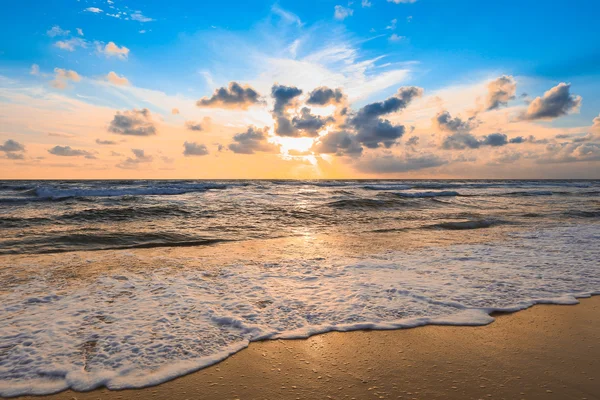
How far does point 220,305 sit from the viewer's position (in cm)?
486

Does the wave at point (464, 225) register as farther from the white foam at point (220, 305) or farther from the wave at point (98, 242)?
the wave at point (98, 242)

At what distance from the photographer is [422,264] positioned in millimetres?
7188

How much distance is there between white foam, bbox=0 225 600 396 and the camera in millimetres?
3326

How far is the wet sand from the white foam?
209 mm

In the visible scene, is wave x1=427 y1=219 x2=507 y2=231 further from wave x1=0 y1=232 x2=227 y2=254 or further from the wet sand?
the wet sand

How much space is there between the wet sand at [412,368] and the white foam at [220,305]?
0.21 m

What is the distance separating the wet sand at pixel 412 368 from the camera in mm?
2818

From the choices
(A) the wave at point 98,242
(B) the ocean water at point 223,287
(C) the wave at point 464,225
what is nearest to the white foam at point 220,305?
(B) the ocean water at point 223,287

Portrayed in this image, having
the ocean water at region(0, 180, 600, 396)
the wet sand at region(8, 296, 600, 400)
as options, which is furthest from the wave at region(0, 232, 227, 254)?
the wet sand at region(8, 296, 600, 400)

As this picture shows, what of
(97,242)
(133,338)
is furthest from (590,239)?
(97,242)

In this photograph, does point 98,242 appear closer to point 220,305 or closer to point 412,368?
point 220,305

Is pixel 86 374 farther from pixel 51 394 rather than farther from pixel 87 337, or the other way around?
pixel 87 337

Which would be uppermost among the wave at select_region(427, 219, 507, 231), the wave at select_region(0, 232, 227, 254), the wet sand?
the wave at select_region(427, 219, 507, 231)

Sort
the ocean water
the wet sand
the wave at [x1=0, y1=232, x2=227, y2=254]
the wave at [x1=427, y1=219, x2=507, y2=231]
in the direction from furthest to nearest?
1. the wave at [x1=427, y1=219, x2=507, y2=231]
2. the wave at [x1=0, y1=232, x2=227, y2=254]
3. the ocean water
4. the wet sand
